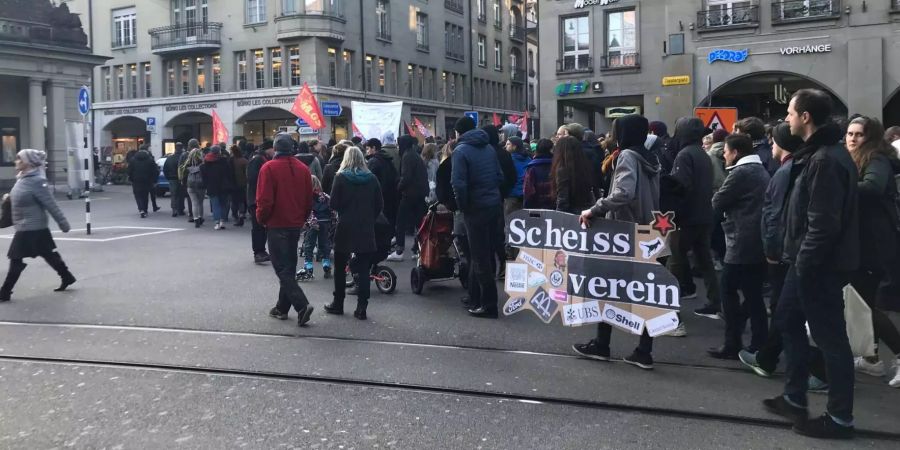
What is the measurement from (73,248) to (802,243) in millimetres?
12856

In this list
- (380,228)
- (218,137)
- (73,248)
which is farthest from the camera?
(218,137)

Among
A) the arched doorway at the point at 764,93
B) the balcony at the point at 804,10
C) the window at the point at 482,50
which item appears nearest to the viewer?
the balcony at the point at 804,10

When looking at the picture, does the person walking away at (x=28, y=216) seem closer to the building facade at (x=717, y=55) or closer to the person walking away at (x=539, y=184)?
the person walking away at (x=539, y=184)

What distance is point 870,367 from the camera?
19.2ft

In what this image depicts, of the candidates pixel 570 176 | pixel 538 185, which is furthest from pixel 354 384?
pixel 538 185

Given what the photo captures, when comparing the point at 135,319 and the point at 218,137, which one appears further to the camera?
the point at 218,137

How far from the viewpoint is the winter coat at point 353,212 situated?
25.6 feet

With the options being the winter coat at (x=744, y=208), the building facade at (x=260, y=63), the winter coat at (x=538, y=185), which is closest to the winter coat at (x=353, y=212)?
the winter coat at (x=538, y=185)

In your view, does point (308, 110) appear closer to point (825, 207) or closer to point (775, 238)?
point (775, 238)

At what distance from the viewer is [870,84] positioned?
23.6 meters

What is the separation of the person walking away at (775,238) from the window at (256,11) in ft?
125

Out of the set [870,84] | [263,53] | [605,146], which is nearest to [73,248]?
[605,146]

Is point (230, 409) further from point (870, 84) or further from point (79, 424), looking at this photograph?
point (870, 84)

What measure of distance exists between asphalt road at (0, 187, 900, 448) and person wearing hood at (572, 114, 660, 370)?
0.54ft
